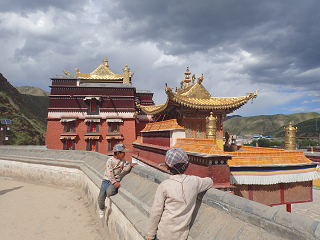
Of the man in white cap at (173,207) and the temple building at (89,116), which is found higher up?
the temple building at (89,116)

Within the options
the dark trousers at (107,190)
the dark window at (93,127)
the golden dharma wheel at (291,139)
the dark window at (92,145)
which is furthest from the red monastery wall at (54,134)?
the golden dharma wheel at (291,139)

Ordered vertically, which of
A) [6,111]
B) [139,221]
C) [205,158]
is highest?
[6,111]

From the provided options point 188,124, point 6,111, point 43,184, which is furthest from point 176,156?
point 6,111

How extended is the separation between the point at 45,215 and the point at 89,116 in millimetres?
14524

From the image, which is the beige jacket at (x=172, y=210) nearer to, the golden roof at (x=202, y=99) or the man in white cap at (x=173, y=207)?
the man in white cap at (x=173, y=207)

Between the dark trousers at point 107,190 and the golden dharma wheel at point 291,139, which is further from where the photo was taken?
the golden dharma wheel at point 291,139

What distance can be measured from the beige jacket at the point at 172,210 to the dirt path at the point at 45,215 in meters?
4.67

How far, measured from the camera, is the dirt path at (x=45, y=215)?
6801 millimetres

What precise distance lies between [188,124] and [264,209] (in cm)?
864

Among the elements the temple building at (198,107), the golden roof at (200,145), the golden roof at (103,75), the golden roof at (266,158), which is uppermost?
the golden roof at (103,75)

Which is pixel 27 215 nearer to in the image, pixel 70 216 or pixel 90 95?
pixel 70 216

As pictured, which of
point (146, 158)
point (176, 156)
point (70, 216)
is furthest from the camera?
point (146, 158)

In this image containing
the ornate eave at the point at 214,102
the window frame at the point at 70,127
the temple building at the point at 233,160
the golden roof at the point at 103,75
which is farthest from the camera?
the golden roof at the point at 103,75

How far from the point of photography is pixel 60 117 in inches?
845
